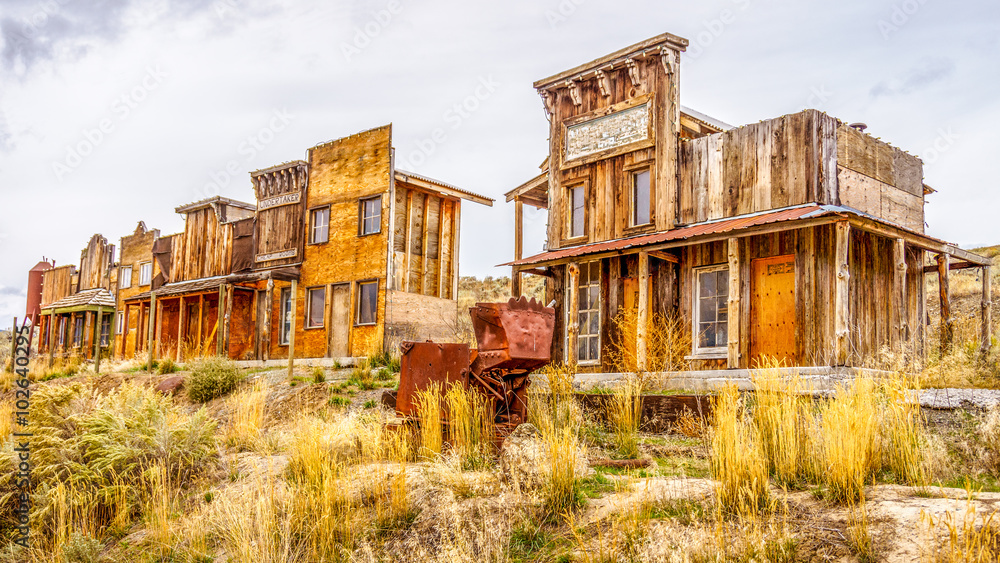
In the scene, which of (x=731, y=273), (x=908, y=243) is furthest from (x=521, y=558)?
(x=908, y=243)

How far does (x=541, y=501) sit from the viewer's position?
20.8 feet

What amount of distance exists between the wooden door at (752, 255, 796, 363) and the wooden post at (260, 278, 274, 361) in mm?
13756

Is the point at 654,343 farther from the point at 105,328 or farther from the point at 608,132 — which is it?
the point at 105,328

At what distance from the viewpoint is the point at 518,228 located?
757 inches

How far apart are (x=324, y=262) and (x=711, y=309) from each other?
468 inches

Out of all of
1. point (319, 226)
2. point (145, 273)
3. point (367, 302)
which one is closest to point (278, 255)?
point (319, 226)

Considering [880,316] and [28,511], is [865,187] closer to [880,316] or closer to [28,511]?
[880,316]

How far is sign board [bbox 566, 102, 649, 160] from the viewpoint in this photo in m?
16.7

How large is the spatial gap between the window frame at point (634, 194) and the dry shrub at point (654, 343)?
72.7 inches

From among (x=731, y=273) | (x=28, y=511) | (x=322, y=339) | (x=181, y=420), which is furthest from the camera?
(x=322, y=339)

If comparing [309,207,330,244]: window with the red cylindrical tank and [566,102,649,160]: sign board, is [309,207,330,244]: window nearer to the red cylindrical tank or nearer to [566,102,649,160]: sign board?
[566,102,649,160]: sign board

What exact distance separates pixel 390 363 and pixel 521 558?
1355cm

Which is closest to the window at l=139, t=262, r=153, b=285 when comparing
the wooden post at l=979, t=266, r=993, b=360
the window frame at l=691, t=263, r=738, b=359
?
the window frame at l=691, t=263, r=738, b=359

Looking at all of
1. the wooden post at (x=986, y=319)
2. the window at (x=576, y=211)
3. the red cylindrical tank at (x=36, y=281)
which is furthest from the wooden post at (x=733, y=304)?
the red cylindrical tank at (x=36, y=281)
